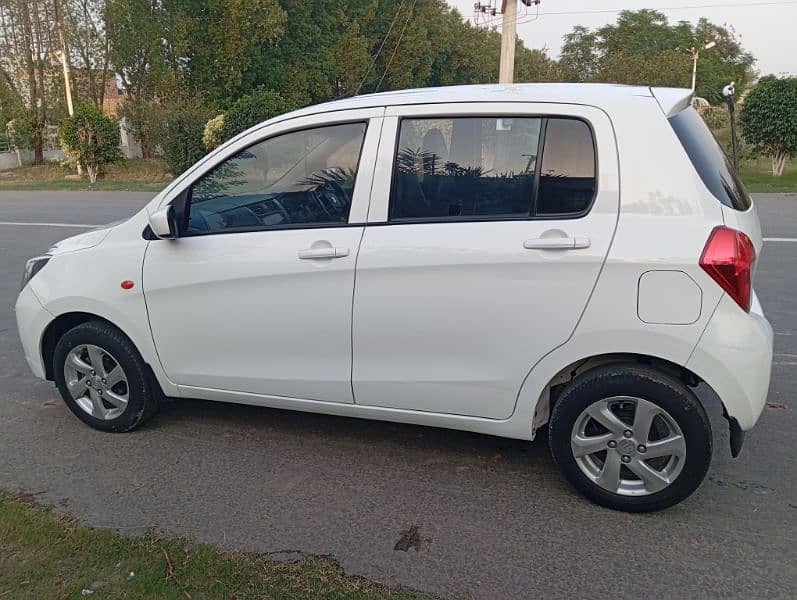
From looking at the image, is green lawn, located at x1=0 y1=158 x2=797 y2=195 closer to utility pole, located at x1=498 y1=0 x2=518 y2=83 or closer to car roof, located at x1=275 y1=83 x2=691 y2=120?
utility pole, located at x1=498 y1=0 x2=518 y2=83

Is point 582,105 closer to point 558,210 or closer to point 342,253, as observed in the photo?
point 558,210

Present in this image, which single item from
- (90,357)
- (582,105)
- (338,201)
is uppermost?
(582,105)

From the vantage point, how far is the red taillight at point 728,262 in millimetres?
2883

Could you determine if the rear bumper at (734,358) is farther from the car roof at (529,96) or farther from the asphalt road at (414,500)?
the car roof at (529,96)

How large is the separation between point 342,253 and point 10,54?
39189 millimetres

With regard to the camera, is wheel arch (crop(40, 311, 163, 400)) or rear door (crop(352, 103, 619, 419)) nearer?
rear door (crop(352, 103, 619, 419))

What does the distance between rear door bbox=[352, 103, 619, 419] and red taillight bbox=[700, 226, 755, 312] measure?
0.41m

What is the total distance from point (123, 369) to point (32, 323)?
2.28 ft

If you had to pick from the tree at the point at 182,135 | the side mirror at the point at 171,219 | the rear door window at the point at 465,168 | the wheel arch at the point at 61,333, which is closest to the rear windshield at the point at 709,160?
the rear door window at the point at 465,168

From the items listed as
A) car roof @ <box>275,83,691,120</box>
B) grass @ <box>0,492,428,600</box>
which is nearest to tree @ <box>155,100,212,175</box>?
car roof @ <box>275,83,691,120</box>

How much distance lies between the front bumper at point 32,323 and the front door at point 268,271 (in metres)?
0.82

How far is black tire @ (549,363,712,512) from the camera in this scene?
3.03m

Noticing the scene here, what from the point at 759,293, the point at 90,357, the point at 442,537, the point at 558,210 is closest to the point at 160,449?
the point at 90,357

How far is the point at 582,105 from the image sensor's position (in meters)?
3.16
